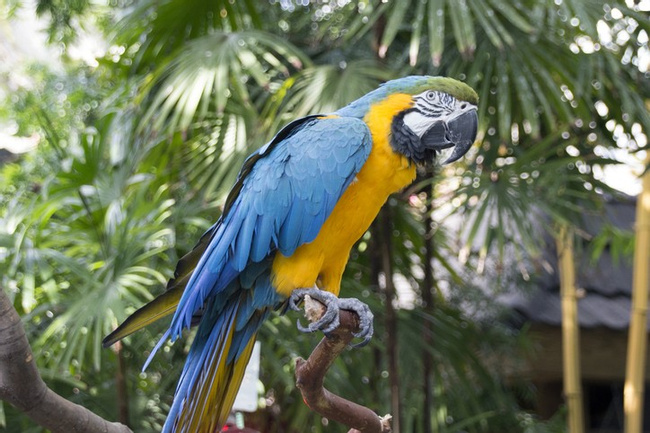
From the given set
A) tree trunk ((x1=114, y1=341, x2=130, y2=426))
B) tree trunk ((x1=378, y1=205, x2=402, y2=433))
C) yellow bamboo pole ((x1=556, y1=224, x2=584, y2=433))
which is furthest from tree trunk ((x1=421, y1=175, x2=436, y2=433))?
tree trunk ((x1=114, y1=341, x2=130, y2=426))

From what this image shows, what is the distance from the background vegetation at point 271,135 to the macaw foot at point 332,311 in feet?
1.70

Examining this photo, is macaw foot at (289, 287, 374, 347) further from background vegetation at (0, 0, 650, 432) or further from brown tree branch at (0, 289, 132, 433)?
background vegetation at (0, 0, 650, 432)

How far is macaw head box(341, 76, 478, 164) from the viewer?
1.09 m

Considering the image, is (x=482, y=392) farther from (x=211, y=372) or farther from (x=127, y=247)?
(x=211, y=372)

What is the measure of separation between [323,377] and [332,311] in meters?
0.09

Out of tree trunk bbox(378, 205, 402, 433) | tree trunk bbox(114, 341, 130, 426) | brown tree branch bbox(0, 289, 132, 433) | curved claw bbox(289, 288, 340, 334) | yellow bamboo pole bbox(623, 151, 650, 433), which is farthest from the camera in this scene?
yellow bamboo pole bbox(623, 151, 650, 433)

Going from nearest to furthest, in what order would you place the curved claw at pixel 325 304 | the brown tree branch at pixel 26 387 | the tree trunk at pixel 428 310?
the brown tree branch at pixel 26 387, the curved claw at pixel 325 304, the tree trunk at pixel 428 310

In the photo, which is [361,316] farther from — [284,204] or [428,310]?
[428,310]

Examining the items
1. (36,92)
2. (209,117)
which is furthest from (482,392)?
(36,92)

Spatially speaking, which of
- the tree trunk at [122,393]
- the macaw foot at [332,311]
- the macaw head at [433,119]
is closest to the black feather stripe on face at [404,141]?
the macaw head at [433,119]

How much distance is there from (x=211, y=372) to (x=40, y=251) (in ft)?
2.30

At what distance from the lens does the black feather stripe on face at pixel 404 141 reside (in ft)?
3.59

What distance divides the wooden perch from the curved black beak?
280 millimetres

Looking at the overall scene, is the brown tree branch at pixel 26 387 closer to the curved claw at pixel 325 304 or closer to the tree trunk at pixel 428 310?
the curved claw at pixel 325 304
